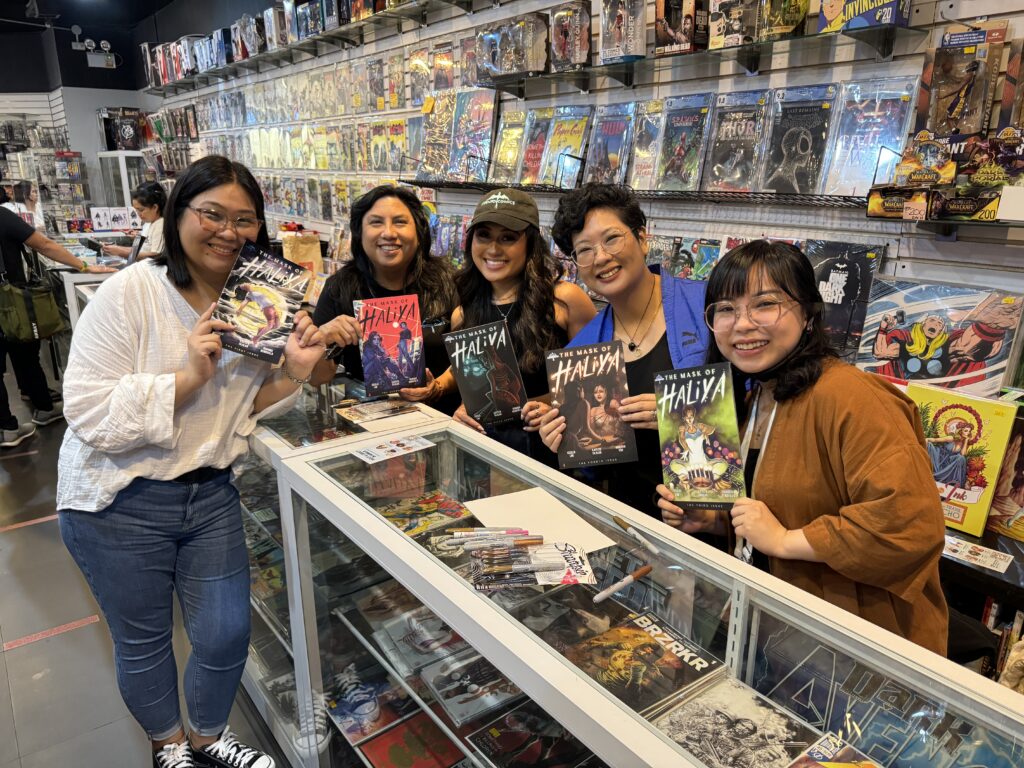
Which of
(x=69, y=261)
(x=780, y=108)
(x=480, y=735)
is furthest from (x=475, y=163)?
(x=69, y=261)

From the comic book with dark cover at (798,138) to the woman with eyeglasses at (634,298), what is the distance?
0.89 meters

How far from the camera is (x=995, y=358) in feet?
6.54

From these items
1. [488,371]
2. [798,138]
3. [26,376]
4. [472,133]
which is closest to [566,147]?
[472,133]

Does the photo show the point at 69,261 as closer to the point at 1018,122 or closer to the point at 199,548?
the point at 199,548

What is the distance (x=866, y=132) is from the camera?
7.46 feet

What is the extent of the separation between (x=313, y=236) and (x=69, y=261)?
1926 millimetres

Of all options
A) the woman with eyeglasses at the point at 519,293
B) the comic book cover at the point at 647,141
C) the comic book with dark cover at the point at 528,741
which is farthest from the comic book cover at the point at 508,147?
the comic book with dark cover at the point at 528,741

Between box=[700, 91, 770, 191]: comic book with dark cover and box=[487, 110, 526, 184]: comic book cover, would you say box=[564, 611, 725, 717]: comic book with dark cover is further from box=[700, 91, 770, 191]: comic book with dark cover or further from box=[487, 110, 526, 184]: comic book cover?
box=[487, 110, 526, 184]: comic book cover

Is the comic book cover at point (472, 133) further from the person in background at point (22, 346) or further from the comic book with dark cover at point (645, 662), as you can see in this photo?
the person in background at point (22, 346)

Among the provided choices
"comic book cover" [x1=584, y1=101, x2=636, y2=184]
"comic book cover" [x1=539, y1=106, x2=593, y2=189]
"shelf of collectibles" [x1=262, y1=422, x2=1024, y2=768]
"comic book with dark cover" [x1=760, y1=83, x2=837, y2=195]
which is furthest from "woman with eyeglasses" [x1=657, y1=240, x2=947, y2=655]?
"comic book cover" [x1=539, y1=106, x2=593, y2=189]

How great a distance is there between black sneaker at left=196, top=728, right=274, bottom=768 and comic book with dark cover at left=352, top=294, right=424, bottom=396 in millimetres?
1149

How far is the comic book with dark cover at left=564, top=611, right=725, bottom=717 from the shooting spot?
3.09ft

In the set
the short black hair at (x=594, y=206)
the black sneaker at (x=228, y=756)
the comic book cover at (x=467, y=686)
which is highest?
the short black hair at (x=594, y=206)

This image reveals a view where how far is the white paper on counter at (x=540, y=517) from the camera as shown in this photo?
4.29ft
